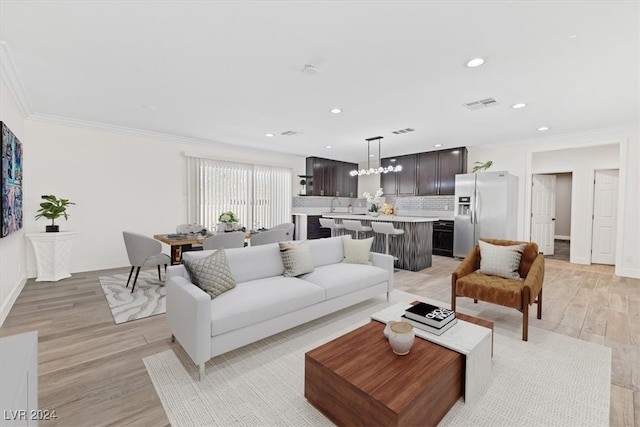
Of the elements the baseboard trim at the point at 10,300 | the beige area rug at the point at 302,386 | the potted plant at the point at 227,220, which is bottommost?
the beige area rug at the point at 302,386

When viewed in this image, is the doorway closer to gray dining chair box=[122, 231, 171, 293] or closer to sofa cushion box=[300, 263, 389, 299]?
sofa cushion box=[300, 263, 389, 299]

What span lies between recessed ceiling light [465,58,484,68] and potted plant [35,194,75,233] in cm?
590

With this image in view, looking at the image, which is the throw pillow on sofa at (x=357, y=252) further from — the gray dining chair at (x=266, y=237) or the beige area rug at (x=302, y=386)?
the gray dining chair at (x=266, y=237)

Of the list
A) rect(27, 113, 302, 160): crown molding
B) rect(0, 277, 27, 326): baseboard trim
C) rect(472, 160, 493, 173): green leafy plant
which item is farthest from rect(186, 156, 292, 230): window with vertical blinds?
rect(472, 160, 493, 173): green leafy plant

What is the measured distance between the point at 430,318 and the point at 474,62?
7.96 feet

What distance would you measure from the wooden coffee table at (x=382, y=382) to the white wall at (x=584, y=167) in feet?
18.5

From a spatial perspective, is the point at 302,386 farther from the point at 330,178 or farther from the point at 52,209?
the point at 330,178

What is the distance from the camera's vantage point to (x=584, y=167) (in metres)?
6.26

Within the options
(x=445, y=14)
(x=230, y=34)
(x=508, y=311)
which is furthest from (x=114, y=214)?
(x=508, y=311)

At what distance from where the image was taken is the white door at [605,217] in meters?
5.94

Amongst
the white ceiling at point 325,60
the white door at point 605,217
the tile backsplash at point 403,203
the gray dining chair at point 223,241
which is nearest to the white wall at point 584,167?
the white door at point 605,217

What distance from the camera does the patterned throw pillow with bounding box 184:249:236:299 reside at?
95.3 inches

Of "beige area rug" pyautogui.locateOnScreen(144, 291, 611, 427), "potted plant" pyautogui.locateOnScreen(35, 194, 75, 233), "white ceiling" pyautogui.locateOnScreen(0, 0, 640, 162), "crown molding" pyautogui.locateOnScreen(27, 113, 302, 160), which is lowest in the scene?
"beige area rug" pyautogui.locateOnScreen(144, 291, 611, 427)

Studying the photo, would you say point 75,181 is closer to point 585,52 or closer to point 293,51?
point 293,51
